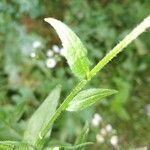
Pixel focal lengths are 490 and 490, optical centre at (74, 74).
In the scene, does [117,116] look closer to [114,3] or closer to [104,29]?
[104,29]

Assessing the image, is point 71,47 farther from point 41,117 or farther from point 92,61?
point 92,61

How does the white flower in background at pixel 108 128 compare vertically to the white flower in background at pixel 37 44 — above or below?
below

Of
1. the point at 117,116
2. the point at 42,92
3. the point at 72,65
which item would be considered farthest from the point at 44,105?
the point at 117,116

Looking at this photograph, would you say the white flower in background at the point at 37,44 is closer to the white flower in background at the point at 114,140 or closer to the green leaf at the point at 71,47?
the white flower in background at the point at 114,140

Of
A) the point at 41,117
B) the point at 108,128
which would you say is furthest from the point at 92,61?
the point at 41,117

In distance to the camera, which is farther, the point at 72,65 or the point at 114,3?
the point at 114,3

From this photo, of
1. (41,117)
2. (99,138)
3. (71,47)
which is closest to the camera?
(71,47)

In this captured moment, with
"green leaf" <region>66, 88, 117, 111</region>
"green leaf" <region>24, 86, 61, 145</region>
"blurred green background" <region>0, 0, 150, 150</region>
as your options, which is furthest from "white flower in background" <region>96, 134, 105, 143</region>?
"green leaf" <region>66, 88, 117, 111</region>

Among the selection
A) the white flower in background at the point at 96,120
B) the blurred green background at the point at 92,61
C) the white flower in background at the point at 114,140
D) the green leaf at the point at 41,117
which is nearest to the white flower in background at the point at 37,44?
the blurred green background at the point at 92,61
